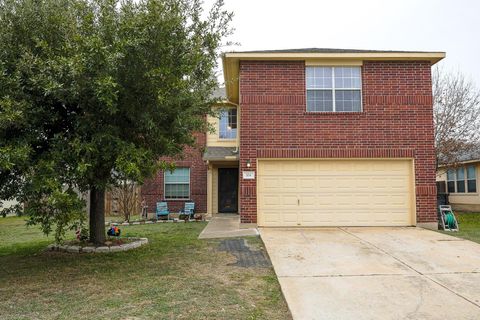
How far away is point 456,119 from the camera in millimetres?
17859

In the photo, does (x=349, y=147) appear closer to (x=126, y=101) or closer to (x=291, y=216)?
(x=291, y=216)

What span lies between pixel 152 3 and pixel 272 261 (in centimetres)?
489

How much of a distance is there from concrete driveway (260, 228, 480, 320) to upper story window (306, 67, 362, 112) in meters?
3.77

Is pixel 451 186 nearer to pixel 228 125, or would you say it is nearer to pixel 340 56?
pixel 228 125

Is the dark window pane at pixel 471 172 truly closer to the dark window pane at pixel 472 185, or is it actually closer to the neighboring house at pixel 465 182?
the neighboring house at pixel 465 182

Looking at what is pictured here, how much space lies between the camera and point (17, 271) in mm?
7094

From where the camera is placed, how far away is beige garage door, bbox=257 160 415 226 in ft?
37.8

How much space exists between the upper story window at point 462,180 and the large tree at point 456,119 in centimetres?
207

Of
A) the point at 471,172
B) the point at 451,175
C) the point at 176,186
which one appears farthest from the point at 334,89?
the point at 451,175

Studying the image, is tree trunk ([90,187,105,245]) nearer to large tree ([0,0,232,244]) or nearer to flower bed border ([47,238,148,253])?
flower bed border ([47,238,148,253])

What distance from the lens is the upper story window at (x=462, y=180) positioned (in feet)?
66.1

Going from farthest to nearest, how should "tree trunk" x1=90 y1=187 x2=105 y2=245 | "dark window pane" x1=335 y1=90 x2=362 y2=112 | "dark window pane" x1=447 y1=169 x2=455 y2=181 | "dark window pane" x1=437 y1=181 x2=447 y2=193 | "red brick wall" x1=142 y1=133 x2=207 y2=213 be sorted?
"dark window pane" x1=437 y1=181 x2=447 y2=193 < "dark window pane" x1=447 y1=169 x2=455 y2=181 < "red brick wall" x1=142 y1=133 x2=207 y2=213 < "dark window pane" x1=335 y1=90 x2=362 y2=112 < "tree trunk" x1=90 y1=187 x2=105 y2=245

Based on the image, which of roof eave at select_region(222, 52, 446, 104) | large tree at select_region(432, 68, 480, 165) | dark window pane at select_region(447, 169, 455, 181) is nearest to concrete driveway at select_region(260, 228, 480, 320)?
roof eave at select_region(222, 52, 446, 104)

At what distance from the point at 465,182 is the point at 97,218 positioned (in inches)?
762
